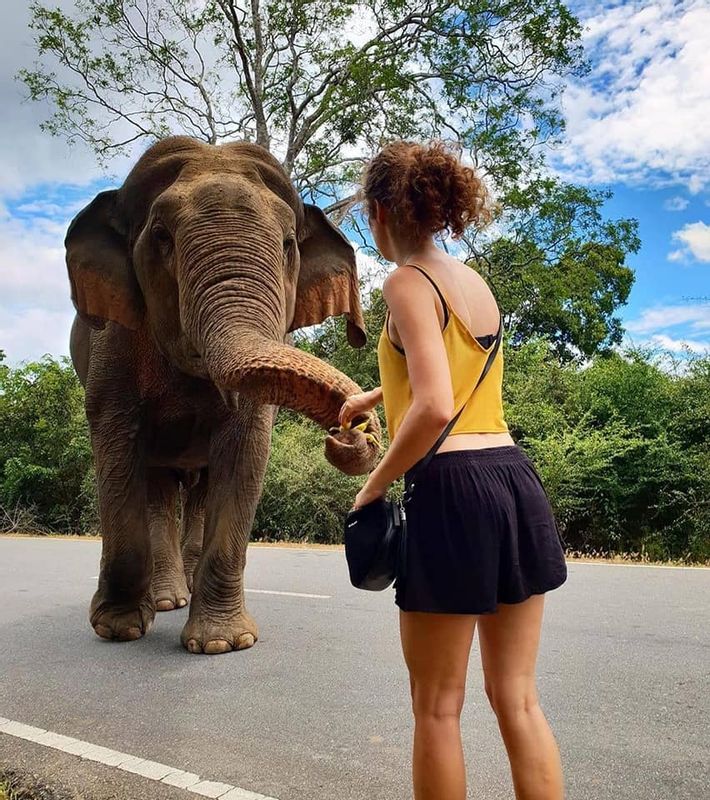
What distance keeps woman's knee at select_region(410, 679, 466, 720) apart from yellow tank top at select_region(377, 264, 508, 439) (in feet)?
2.15

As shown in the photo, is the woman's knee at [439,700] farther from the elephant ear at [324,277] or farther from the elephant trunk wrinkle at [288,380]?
the elephant ear at [324,277]

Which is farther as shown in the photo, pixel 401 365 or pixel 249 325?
pixel 249 325

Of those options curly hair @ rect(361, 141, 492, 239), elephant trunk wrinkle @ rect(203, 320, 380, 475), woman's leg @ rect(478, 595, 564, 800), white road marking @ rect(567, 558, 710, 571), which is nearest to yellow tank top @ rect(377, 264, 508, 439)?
curly hair @ rect(361, 141, 492, 239)

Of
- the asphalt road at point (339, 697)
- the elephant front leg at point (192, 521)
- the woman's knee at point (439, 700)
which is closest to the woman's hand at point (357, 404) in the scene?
the woman's knee at point (439, 700)

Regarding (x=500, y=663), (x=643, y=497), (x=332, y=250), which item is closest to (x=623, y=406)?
(x=643, y=497)

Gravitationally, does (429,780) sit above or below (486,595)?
below

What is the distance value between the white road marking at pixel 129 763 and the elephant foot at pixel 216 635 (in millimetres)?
1337

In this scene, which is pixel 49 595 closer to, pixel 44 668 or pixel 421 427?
pixel 44 668

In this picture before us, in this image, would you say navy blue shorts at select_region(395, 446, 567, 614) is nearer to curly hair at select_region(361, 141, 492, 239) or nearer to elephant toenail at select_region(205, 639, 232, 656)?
curly hair at select_region(361, 141, 492, 239)

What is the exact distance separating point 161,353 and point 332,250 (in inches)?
54.8

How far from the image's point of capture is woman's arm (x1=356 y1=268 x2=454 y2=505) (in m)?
2.02

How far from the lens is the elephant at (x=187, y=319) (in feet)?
14.9

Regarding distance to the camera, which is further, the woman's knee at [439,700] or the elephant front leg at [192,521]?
the elephant front leg at [192,521]

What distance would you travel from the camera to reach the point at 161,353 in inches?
199
